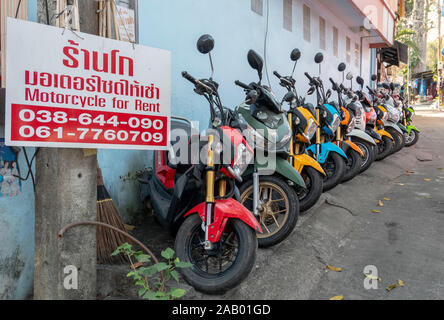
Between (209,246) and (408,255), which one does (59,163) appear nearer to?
(209,246)

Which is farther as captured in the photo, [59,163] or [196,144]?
[196,144]

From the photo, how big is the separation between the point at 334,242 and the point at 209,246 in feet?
5.55

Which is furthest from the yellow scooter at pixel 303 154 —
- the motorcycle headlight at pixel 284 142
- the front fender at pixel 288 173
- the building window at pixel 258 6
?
the building window at pixel 258 6

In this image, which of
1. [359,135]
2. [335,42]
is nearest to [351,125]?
[359,135]

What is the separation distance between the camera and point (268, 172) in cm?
309

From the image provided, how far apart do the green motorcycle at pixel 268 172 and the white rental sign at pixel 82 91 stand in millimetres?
885

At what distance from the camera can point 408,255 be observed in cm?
327

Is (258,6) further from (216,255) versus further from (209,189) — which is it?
(216,255)

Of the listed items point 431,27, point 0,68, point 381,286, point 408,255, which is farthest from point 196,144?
point 431,27

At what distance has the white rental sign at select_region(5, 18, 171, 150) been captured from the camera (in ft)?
6.02

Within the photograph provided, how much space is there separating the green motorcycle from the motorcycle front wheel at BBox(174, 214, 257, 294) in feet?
1.67

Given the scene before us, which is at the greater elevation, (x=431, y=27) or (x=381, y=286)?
(x=431, y=27)

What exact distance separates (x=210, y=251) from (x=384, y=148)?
234 inches

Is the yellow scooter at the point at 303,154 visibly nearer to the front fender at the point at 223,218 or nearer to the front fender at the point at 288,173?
the front fender at the point at 288,173
